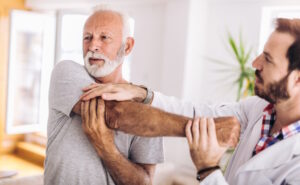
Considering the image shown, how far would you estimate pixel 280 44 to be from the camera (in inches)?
47.6

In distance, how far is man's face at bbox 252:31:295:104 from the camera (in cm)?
120

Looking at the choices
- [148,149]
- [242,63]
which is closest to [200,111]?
[148,149]

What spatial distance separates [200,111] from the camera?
63.9 inches

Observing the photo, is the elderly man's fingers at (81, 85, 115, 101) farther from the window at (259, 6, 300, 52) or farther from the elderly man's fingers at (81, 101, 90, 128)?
the window at (259, 6, 300, 52)

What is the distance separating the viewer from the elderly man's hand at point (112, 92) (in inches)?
51.9

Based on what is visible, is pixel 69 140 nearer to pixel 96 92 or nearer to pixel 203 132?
pixel 96 92

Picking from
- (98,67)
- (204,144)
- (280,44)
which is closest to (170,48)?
(98,67)

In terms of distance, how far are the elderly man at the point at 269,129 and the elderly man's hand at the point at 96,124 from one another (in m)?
0.03

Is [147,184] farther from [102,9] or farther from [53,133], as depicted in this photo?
[102,9]

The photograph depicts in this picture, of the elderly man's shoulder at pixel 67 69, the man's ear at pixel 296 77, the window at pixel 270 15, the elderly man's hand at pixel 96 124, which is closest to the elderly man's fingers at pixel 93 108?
the elderly man's hand at pixel 96 124

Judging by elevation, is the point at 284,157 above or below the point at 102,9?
below

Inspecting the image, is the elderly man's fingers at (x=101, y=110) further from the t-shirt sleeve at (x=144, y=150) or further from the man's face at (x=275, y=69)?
the man's face at (x=275, y=69)

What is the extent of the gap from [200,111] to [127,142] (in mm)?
347

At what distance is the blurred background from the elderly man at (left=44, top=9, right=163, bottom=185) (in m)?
1.50
